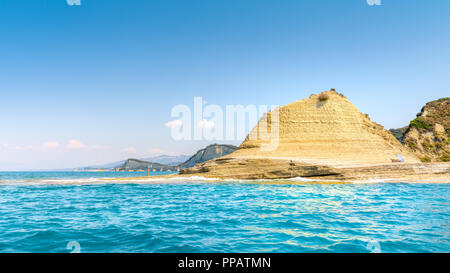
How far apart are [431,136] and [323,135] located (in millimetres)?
37589

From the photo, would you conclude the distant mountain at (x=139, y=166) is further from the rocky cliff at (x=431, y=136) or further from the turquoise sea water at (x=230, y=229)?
the turquoise sea water at (x=230, y=229)

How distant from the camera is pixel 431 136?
213 ft

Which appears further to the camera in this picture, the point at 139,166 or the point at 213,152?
the point at 139,166

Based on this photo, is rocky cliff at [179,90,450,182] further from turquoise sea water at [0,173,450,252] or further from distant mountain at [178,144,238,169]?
distant mountain at [178,144,238,169]

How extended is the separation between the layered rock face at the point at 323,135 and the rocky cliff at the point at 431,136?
53.2 feet

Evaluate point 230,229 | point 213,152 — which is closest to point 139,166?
point 213,152

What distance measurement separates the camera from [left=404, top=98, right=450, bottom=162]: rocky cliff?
2406 inches

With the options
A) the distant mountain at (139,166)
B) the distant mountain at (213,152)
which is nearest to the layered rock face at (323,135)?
the distant mountain at (213,152)

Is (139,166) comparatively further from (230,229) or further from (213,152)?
(230,229)

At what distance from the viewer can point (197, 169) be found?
125ft

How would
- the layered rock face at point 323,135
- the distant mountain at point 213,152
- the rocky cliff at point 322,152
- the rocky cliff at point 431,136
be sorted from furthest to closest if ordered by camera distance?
the distant mountain at point 213,152
the rocky cliff at point 431,136
the layered rock face at point 323,135
the rocky cliff at point 322,152

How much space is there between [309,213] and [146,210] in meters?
6.04

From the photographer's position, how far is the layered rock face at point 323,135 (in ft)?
132
